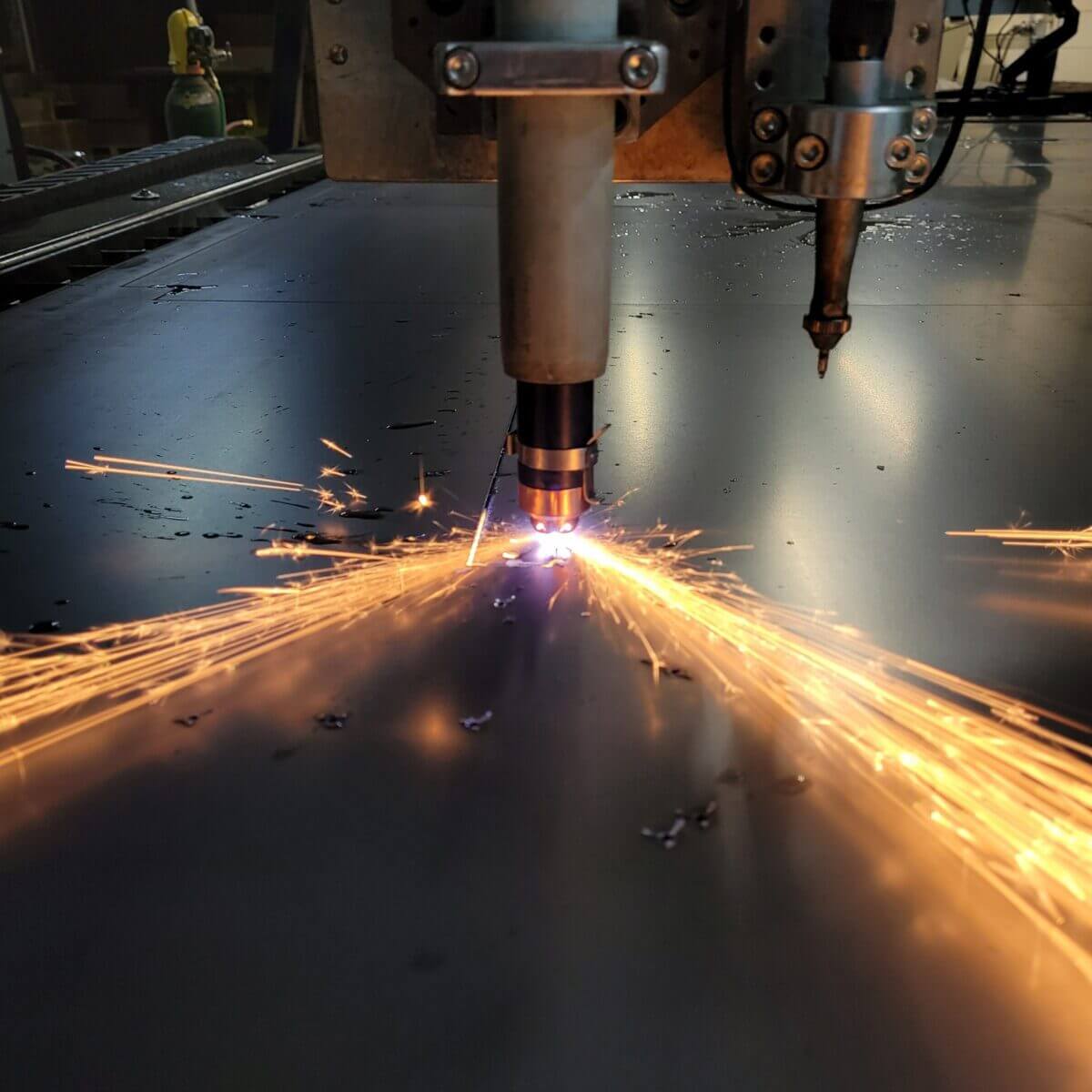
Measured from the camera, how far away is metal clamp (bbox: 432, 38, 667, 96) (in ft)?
1.90

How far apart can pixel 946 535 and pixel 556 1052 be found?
2.24 feet

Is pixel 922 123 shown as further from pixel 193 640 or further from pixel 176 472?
pixel 176 472

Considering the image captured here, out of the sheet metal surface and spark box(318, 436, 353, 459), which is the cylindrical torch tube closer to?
the sheet metal surface

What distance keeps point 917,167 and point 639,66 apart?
254mm

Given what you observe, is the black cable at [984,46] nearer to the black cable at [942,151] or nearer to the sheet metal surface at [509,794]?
the black cable at [942,151]

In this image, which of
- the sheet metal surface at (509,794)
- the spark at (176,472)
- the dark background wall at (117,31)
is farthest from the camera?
the dark background wall at (117,31)

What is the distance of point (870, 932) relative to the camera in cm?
53

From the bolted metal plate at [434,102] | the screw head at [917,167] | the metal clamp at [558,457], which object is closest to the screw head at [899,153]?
the screw head at [917,167]

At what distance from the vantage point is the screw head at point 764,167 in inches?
28.8

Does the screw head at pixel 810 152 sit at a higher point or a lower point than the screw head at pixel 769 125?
lower

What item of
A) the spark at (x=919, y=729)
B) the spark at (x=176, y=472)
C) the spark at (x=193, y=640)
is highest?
the spark at (x=176, y=472)

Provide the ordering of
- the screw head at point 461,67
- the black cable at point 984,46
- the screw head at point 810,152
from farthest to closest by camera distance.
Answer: the black cable at point 984,46, the screw head at point 810,152, the screw head at point 461,67

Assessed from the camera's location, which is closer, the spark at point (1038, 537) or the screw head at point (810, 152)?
the screw head at point (810, 152)

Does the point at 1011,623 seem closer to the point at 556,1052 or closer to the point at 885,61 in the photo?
the point at 885,61
